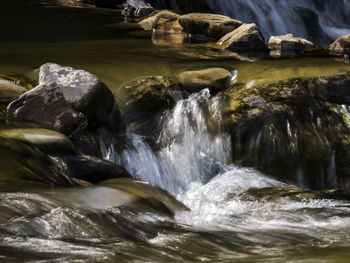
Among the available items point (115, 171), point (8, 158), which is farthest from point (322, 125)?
point (8, 158)

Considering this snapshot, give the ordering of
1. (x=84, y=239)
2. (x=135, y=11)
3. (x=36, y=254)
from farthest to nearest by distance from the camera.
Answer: (x=135, y=11) → (x=84, y=239) → (x=36, y=254)

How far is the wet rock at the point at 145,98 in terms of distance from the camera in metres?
7.60

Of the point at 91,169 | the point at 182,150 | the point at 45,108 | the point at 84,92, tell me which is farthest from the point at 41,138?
the point at 182,150

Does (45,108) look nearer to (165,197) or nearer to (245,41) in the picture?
(165,197)

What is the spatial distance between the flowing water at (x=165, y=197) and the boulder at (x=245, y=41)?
2.35ft

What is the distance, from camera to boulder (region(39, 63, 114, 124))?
22.2 feet

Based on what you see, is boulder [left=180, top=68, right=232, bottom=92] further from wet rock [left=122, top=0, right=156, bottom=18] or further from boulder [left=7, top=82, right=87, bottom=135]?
wet rock [left=122, top=0, right=156, bottom=18]

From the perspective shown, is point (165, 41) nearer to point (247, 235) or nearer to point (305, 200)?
point (305, 200)

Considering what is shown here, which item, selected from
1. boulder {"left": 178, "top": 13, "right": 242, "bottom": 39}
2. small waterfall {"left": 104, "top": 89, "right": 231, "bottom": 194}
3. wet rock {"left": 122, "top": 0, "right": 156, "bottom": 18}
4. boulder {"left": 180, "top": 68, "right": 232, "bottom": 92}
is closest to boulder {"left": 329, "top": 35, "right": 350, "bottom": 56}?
boulder {"left": 178, "top": 13, "right": 242, "bottom": 39}

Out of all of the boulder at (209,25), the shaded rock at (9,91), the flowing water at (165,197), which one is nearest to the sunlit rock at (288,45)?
the boulder at (209,25)

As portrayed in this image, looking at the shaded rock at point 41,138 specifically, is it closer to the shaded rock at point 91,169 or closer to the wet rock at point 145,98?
the shaded rock at point 91,169

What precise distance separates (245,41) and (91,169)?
6.91 metres

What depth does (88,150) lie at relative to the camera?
6.50 metres

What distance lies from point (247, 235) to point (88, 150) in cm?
262
